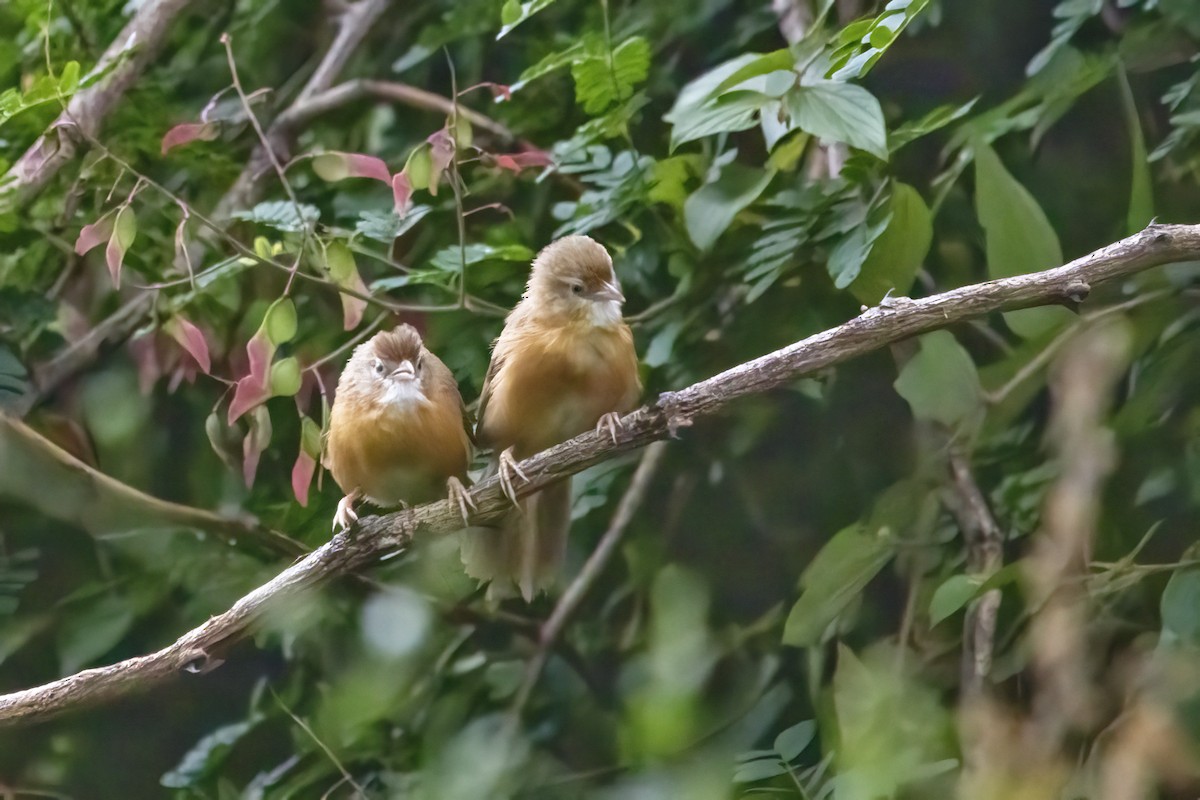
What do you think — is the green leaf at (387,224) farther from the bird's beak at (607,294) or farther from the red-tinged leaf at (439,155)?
the bird's beak at (607,294)

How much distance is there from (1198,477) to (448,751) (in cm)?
88

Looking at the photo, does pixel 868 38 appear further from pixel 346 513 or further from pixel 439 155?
pixel 346 513

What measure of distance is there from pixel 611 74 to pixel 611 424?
47cm

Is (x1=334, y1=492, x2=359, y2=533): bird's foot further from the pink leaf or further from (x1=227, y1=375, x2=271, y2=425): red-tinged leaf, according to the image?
the pink leaf

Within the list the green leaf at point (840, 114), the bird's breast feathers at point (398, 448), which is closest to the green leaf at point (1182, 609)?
the green leaf at point (840, 114)

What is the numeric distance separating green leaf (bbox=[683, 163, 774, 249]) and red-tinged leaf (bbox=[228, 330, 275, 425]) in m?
0.47

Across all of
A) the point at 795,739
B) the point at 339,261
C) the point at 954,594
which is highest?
the point at 339,261

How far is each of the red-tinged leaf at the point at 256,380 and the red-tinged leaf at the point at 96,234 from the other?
209mm

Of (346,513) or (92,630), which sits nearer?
(346,513)

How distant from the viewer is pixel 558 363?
1218 millimetres

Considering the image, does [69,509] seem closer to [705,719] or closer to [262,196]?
[262,196]

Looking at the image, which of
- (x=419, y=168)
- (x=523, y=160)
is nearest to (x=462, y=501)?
(x=419, y=168)

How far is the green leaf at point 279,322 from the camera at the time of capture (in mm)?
1291

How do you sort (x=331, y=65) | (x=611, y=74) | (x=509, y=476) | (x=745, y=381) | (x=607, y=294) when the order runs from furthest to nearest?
1. (x=331, y=65)
2. (x=611, y=74)
3. (x=607, y=294)
4. (x=509, y=476)
5. (x=745, y=381)
